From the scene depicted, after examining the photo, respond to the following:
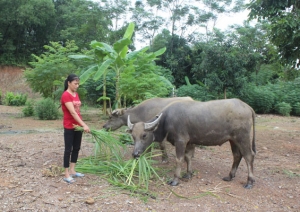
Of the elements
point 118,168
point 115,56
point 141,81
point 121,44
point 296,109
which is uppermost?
point 121,44

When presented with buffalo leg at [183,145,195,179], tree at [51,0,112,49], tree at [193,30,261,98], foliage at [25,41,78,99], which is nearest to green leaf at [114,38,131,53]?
foliage at [25,41,78,99]

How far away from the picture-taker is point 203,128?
5.13 meters

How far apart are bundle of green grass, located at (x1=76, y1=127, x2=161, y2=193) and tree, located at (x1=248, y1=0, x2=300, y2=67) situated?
5.59m

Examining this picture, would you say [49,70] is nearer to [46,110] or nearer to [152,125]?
[46,110]

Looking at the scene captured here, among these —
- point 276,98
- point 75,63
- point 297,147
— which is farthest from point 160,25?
point 297,147

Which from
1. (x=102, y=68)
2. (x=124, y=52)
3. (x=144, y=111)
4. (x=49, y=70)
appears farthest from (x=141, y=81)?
(x=49, y=70)

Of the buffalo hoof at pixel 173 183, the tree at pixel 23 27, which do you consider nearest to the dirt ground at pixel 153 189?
the buffalo hoof at pixel 173 183

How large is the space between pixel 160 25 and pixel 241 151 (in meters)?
24.5

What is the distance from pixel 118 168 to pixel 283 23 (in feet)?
20.0

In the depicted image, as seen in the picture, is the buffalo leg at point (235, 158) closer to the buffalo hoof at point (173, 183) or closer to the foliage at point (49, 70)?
the buffalo hoof at point (173, 183)

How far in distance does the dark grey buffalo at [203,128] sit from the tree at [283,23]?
413 centimetres

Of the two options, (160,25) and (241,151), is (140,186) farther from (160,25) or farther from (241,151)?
(160,25)

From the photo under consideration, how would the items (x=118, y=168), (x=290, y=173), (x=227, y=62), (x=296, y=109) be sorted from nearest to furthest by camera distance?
1. (x=118, y=168)
2. (x=290, y=173)
3. (x=227, y=62)
4. (x=296, y=109)

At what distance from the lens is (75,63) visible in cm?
1480
